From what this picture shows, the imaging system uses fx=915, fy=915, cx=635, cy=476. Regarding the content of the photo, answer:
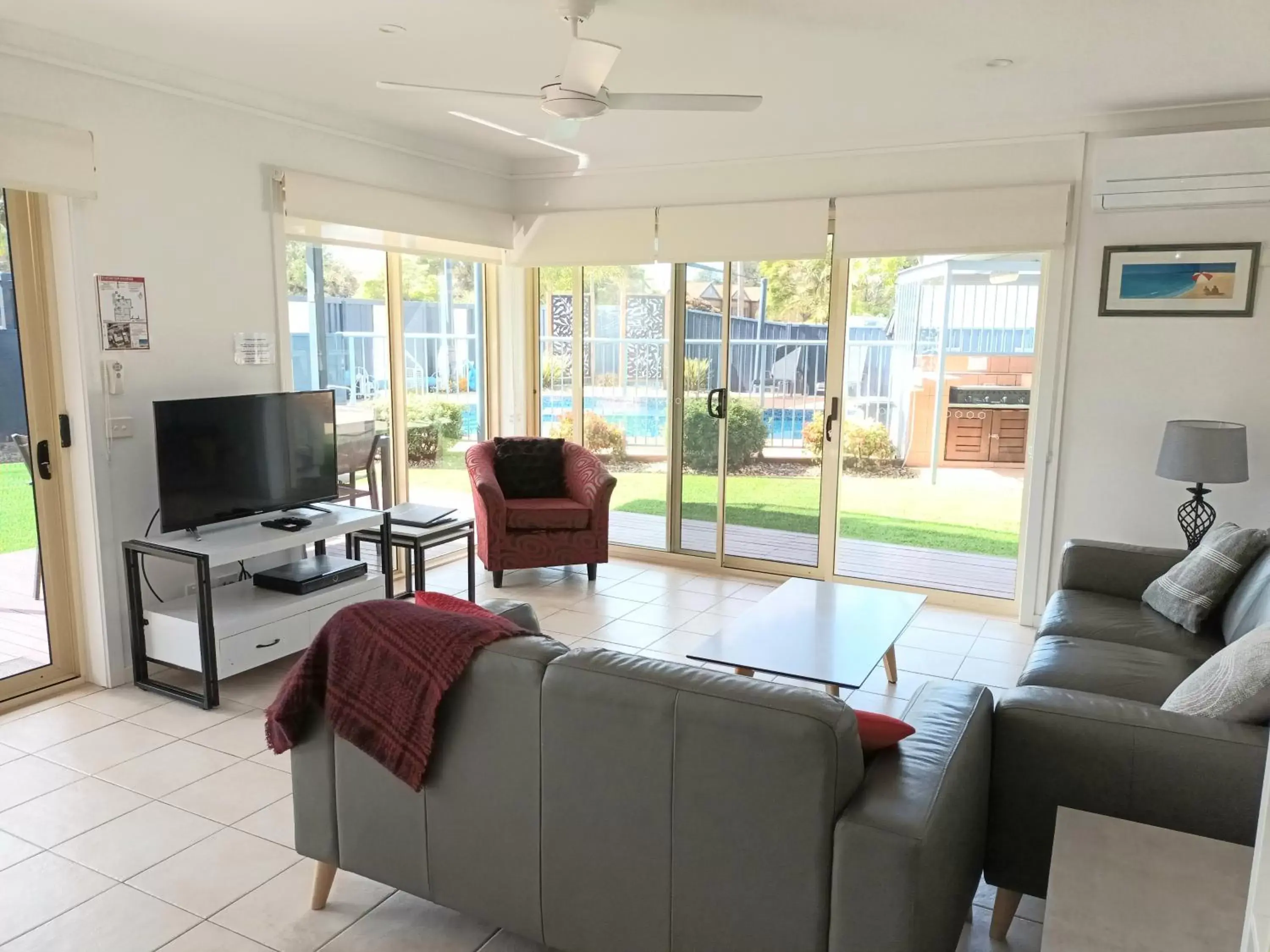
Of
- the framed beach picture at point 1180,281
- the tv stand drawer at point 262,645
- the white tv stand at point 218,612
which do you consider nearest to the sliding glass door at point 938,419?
the framed beach picture at point 1180,281

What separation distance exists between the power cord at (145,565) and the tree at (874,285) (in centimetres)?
375

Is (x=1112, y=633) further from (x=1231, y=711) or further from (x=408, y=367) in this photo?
(x=408, y=367)

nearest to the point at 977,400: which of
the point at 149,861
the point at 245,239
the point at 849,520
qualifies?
Result: the point at 849,520

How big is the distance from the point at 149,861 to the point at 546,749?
1499mm

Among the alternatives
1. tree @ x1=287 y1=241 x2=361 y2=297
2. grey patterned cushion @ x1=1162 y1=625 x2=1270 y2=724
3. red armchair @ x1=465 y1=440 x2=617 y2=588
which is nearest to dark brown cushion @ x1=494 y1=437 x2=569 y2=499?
red armchair @ x1=465 y1=440 x2=617 y2=588

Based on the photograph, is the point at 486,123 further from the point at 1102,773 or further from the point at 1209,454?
the point at 1102,773

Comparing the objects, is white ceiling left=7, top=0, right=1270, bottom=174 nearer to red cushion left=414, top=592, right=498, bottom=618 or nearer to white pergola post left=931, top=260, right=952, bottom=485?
white pergola post left=931, top=260, right=952, bottom=485

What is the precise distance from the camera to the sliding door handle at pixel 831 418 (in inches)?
212

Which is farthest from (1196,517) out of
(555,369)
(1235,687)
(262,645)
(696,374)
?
(262,645)

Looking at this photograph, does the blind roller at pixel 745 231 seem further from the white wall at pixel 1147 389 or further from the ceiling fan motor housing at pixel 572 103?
the ceiling fan motor housing at pixel 572 103

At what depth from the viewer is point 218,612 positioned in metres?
3.83

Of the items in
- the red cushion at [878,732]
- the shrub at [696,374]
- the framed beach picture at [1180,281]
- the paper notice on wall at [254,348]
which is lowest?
the red cushion at [878,732]

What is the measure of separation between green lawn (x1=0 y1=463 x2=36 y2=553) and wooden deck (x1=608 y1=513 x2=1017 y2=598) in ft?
12.1

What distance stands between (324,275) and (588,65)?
2.52 metres
